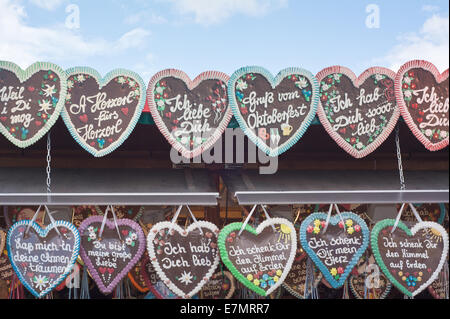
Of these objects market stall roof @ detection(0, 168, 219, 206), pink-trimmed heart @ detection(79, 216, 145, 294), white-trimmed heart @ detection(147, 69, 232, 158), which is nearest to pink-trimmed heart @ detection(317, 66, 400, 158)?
white-trimmed heart @ detection(147, 69, 232, 158)

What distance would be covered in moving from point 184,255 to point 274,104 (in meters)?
1.50

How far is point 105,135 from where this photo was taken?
3188 mm

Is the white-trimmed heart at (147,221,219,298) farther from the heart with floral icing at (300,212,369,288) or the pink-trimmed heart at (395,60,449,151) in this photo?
the pink-trimmed heart at (395,60,449,151)

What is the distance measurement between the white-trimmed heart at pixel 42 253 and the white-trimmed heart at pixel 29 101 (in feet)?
2.44

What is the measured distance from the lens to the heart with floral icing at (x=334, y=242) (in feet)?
10.5

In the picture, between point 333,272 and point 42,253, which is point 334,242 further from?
point 42,253

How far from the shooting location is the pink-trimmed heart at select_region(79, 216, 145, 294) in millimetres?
3145

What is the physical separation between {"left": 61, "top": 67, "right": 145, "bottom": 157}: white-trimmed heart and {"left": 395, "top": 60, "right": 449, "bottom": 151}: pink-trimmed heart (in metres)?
2.29

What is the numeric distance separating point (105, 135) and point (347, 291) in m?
3.04

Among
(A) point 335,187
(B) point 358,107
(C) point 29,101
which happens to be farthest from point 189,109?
(A) point 335,187

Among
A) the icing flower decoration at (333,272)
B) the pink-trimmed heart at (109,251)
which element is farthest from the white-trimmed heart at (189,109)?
the icing flower decoration at (333,272)

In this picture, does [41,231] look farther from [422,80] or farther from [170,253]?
[422,80]

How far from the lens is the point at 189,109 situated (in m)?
3.24
